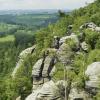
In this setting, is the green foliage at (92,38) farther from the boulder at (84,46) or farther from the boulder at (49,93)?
the boulder at (49,93)

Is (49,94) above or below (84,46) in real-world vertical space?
below

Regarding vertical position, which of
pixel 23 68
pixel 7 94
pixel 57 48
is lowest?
pixel 7 94

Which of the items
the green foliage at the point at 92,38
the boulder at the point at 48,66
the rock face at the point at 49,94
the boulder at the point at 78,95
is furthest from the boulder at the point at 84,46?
the boulder at the point at 78,95

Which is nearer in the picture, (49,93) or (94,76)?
(94,76)

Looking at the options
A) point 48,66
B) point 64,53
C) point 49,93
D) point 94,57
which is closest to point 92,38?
point 64,53

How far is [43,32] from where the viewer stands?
108 m

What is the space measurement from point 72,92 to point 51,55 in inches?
950

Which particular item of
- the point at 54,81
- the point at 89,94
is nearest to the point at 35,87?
the point at 54,81

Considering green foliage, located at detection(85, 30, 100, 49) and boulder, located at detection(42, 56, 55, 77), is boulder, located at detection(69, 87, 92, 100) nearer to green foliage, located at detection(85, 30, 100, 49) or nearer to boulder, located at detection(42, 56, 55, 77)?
boulder, located at detection(42, 56, 55, 77)

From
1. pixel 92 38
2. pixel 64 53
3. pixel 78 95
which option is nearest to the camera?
pixel 78 95

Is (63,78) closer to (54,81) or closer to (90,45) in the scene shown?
(54,81)

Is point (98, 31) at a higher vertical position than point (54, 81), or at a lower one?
higher

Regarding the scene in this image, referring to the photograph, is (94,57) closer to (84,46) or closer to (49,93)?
(84,46)

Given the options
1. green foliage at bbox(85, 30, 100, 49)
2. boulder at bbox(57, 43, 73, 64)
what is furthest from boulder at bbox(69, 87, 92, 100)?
green foliage at bbox(85, 30, 100, 49)
